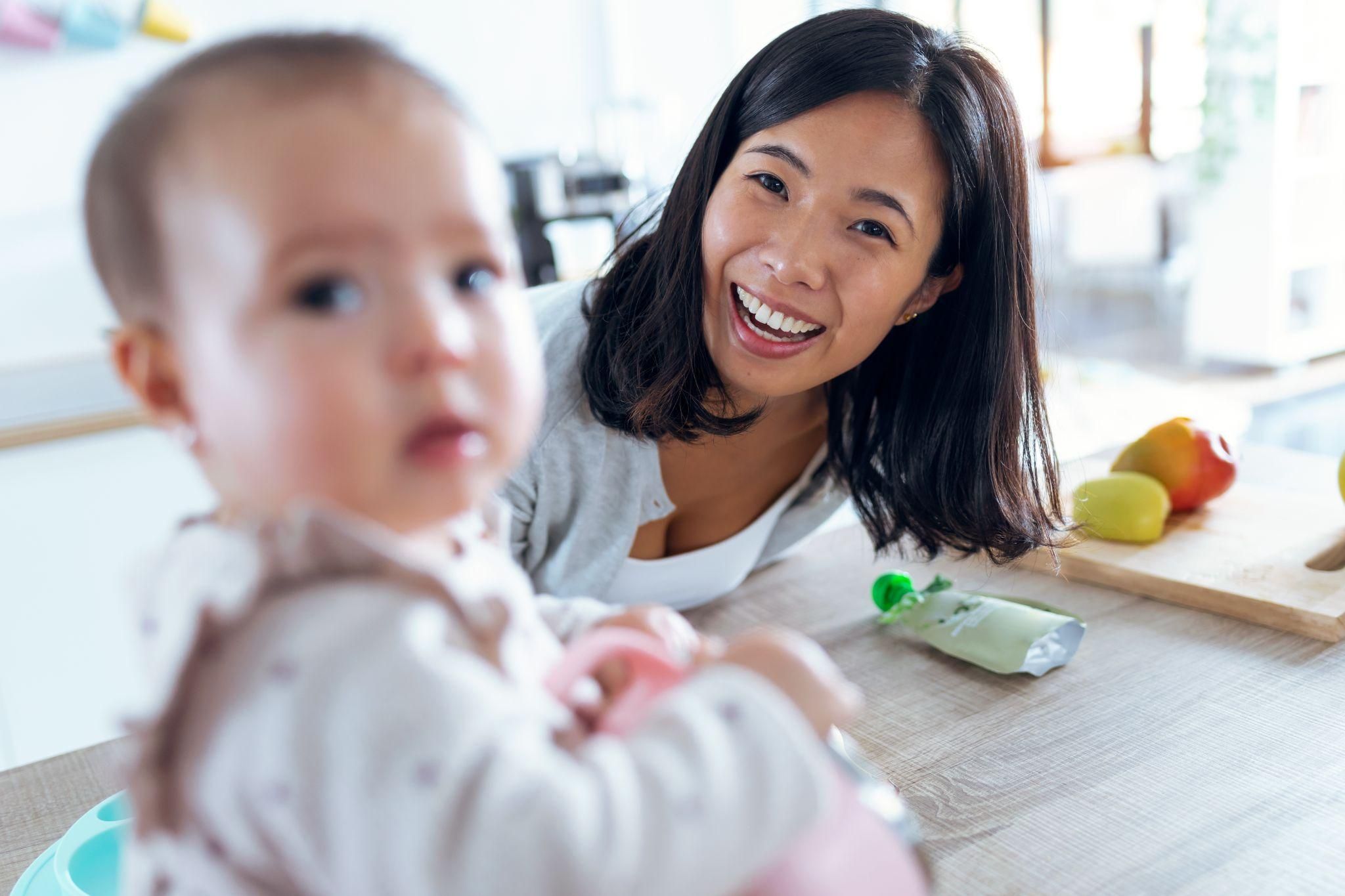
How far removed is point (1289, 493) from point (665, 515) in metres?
0.72

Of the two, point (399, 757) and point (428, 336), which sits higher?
point (428, 336)

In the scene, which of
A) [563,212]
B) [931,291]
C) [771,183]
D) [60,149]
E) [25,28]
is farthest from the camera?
[563,212]

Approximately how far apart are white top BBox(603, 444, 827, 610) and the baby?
2.41 feet

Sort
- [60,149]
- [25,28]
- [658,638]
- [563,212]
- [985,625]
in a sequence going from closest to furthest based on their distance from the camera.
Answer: [658,638] < [985,625] < [25,28] < [60,149] < [563,212]

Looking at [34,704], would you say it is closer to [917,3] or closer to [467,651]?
[467,651]

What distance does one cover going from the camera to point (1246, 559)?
110cm

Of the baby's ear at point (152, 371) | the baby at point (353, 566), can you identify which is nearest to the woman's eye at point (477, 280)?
the baby at point (353, 566)

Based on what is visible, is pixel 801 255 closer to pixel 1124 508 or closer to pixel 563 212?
pixel 1124 508

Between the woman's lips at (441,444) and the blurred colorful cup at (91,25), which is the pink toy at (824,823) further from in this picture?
the blurred colorful cup at (91,25)

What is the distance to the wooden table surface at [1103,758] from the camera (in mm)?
663

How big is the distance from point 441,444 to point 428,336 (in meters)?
0.04

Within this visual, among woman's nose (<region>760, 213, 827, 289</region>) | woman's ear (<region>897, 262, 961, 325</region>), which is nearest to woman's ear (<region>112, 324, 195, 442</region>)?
woman's nose (<region>760, 213, 827, 289</region>)

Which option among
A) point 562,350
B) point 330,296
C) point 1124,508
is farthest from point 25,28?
point 330,296

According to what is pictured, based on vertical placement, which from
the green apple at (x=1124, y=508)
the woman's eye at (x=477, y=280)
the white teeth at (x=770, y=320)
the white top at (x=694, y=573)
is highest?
the woman's eye at (x=477, y=280)
